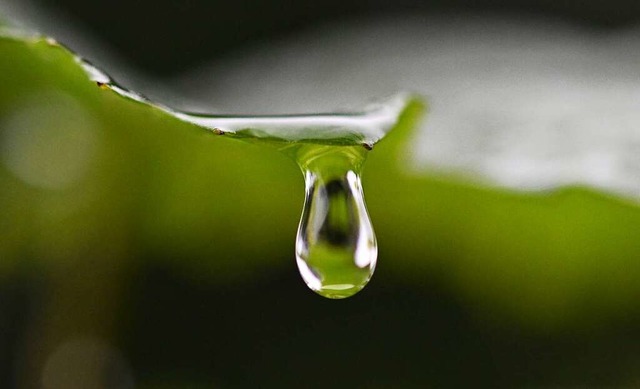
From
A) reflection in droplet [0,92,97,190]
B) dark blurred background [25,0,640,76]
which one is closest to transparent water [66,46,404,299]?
reflection in droplet [0,92,97,190]

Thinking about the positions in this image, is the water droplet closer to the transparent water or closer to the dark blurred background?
the transparent water

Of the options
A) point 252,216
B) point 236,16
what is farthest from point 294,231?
point 236,16

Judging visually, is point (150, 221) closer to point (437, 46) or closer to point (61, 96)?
point (61, 96)

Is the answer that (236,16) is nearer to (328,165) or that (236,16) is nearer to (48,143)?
(48,143)

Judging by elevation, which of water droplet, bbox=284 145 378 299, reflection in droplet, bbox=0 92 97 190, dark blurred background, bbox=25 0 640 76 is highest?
dark blurred background, bbox=25 0 640 76

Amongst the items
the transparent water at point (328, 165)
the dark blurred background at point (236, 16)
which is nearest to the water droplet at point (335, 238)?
the transparent water at point (328, 165)

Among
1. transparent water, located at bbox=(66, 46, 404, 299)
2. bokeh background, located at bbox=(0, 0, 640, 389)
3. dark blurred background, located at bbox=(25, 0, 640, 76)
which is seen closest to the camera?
transparent water, located at bbox=(66, 46, 404, 299)

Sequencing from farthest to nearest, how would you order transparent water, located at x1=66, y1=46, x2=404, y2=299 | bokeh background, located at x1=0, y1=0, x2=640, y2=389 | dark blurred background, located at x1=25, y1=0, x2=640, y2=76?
1. dark blurred background, located at x1=25, y1=0, x2=640, y2=76
2. bokeh background, located at x1=0, y1=0, x2=640, y2=389
3. transparent water, located at x1=66, y1=46, x2=404, y2=299
